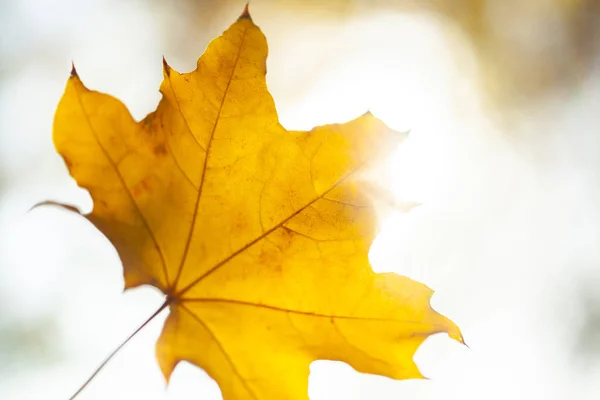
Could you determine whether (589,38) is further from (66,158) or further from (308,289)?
(66,158)

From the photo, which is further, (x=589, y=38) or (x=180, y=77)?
(x=589, y=38)

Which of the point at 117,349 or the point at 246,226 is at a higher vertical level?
the point at 246,226

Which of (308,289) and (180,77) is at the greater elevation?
(180,77)

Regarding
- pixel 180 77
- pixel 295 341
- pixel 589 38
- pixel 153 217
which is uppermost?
pixel 589 38

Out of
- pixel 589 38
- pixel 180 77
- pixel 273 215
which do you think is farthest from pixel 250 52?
pixel 589 38

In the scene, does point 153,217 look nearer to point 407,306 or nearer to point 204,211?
point 204,211

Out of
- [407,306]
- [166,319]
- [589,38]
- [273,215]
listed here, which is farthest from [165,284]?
[589,38]
